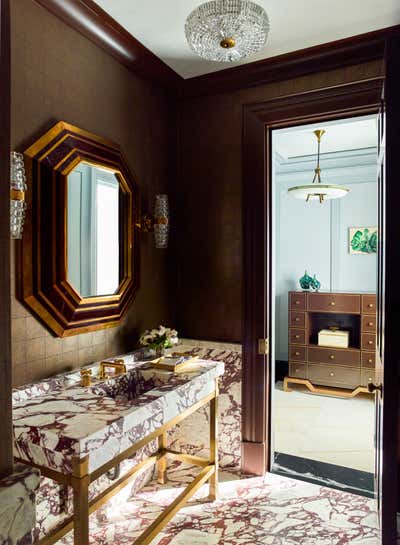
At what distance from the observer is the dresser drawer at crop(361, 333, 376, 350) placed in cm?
450

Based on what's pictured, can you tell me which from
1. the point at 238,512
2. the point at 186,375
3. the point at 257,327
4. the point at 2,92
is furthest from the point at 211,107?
the point at 238,512


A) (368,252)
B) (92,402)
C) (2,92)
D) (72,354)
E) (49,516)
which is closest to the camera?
(2,92)

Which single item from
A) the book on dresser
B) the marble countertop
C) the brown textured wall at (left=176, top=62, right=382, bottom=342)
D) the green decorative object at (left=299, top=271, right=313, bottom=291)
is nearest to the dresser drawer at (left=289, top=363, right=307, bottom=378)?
the book on dresser

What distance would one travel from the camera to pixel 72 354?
2123 mm

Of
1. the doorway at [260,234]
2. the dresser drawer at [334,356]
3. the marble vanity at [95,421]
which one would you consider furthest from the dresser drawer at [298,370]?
the marble vanity at [95,421]

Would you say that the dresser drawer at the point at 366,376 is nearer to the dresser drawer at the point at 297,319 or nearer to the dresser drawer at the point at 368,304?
the dresser drawer at the point at 368,304

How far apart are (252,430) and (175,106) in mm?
2403

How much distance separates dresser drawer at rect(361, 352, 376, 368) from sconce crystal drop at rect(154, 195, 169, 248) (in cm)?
297

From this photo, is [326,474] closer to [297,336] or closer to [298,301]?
[297,336]

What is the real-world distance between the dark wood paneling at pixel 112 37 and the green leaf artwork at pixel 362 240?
10.3ft

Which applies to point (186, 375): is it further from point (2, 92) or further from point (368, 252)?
point (368, 252)

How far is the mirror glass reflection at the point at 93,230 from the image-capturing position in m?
2.10

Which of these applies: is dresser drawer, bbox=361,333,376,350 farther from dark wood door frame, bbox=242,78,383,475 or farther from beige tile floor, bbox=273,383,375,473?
dark wood door frame, bbox=242,78,383,475

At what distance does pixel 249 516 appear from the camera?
2316mm
